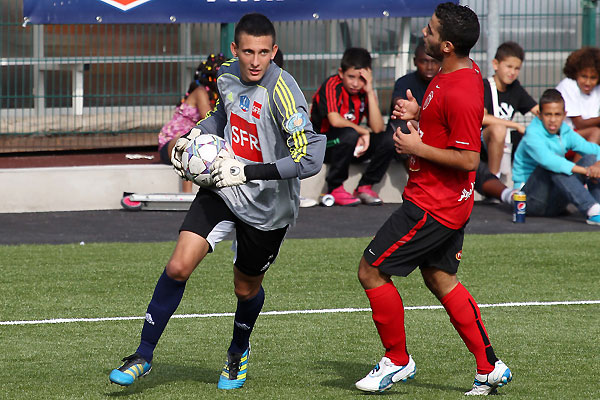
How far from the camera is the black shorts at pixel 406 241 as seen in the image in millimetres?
4863

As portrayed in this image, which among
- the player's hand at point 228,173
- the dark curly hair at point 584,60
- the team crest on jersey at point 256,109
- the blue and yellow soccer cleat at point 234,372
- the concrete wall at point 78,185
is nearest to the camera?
the player's hand at point 228,173

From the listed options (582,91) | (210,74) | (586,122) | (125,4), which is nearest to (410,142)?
(210,74)

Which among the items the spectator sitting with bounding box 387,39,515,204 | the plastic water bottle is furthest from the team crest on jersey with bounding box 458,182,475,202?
the spectator sitting with bounding box 387,39,515,204

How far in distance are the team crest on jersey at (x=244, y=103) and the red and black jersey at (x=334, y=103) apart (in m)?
6.33

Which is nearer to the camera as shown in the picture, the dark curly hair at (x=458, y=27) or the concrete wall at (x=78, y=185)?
the dark curly hair at (x=458, y=27)

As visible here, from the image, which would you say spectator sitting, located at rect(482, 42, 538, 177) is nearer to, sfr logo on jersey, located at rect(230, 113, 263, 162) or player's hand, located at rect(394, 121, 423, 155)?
sfr logo on jersey, located at rect(230, 113, 263, 162)

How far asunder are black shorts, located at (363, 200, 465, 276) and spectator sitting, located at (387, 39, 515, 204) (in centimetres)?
608

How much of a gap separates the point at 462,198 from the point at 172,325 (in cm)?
233

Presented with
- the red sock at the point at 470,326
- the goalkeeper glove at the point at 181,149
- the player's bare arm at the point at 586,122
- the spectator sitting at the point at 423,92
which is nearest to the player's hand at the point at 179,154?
the goalkeeper glove at the point at 181,149

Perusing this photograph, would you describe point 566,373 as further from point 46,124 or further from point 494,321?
point 46,124

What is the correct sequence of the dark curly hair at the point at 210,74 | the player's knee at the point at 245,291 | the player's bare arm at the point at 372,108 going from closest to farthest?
the player's knee at the point at 245,291 < the dark curly hair at the point at 210,74 < the player's bare arm at the point at 372,108

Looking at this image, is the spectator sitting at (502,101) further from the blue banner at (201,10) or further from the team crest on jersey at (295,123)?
the team crest on jersey at (295,123)

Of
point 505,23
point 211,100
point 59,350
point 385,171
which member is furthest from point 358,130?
point 59,350

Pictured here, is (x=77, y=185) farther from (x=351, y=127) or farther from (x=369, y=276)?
(x=369, y=276)
